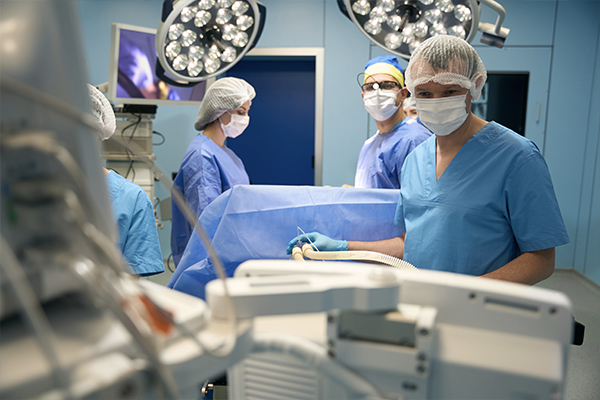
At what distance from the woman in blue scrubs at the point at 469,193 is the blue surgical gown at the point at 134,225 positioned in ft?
1.88

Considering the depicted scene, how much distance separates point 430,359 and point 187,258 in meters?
1.02

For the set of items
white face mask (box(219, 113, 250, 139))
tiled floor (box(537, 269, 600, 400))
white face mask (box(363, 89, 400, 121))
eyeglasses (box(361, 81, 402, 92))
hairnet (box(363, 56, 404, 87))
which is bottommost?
tiled floor (box(537, 269, 600, 400))

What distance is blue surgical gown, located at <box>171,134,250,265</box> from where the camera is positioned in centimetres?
221

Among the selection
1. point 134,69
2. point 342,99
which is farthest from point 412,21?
point 342,99

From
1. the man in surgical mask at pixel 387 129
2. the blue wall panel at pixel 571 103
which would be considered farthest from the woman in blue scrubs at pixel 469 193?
the blue wall panel at pixel 571 103

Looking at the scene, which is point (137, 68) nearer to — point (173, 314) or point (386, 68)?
point (386, 68)

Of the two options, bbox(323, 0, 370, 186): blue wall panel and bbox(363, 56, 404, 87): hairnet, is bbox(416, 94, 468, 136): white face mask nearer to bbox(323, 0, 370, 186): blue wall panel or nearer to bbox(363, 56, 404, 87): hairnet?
bbox(363, 56, 404, 87): hairnet

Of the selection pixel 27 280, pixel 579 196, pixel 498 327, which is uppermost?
pixel 27 280

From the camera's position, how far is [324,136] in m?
3.81

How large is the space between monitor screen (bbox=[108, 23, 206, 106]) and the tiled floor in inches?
124

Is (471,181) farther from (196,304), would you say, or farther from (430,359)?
(196,304)

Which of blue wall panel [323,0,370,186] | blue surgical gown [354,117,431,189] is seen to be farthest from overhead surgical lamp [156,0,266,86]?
blue wall panel [323,0,370,186]

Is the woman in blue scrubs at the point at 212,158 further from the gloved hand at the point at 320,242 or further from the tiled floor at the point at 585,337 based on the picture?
the tiled floor at the point at 585,337

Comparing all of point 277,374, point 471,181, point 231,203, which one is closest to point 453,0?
point 471,181
